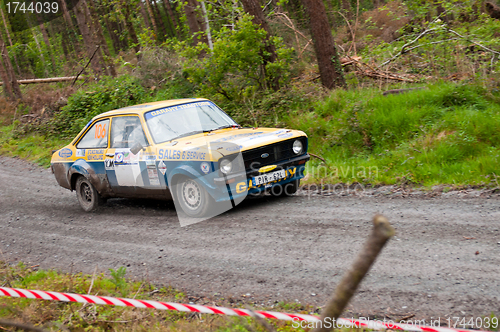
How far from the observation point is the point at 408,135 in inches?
342

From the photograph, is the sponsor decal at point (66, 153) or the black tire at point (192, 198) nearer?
the black tire at point (192, 198)

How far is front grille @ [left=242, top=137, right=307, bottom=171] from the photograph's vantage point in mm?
6305

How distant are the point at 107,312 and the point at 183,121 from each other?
4059mm

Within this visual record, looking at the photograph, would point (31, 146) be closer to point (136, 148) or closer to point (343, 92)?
point (136, 148)

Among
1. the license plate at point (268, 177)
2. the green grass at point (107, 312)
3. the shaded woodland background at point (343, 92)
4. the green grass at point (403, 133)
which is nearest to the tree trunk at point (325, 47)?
the shaded woodland background at point (343, 92)

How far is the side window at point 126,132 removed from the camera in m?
7.10

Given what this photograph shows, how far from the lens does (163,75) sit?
16.8 m

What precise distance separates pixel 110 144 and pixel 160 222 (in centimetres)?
188

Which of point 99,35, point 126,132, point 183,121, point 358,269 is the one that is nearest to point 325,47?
point 183,121

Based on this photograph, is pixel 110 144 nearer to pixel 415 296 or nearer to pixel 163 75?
pixel 415 296

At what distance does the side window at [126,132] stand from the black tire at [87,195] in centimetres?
Answer: 113

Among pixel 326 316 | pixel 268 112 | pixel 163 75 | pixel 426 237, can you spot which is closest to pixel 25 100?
pixel 163 75

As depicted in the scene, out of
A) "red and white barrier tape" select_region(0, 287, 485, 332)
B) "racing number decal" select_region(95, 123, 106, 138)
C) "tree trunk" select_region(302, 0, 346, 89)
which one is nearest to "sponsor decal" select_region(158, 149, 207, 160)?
"racing number decal" select_region(95, 123, 106, 138)

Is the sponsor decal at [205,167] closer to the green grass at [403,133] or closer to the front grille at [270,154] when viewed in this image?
the front grille at [270,154]
